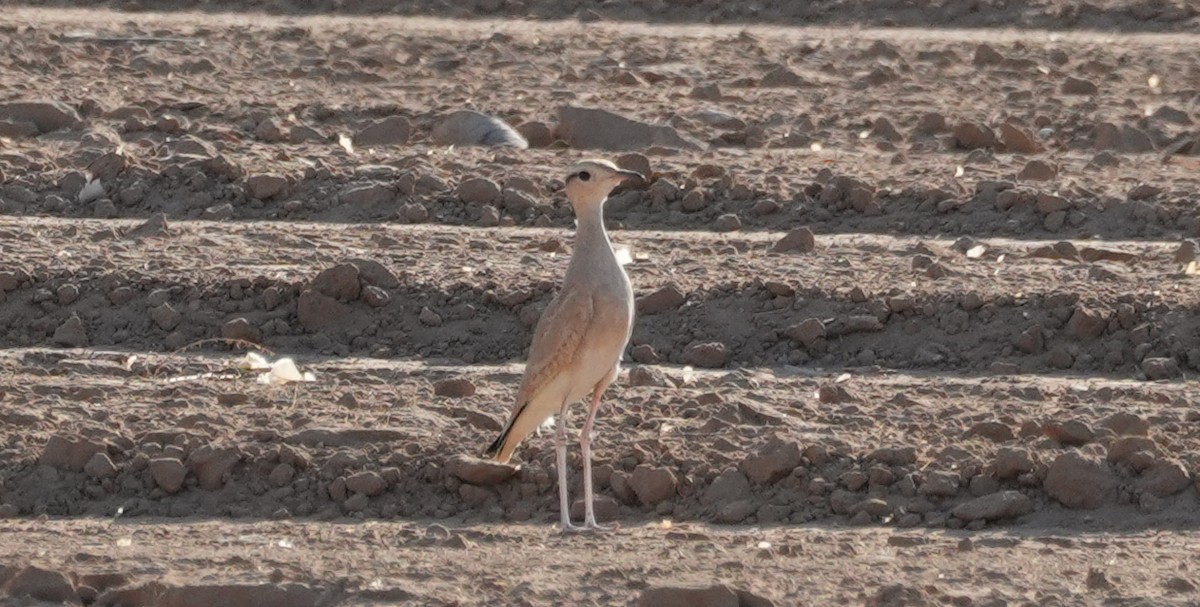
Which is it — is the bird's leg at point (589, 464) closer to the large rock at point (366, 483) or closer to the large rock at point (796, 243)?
the large rock at point (366, 483)

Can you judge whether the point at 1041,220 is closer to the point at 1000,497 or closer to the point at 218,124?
the point at 1000,497

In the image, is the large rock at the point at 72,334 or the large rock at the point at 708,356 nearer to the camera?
the large rock at the point at 708,356

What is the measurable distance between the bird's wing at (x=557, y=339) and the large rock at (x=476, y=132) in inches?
194

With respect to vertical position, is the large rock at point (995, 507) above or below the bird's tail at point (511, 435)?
below

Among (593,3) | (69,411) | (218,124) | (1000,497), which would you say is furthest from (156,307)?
(593,3)

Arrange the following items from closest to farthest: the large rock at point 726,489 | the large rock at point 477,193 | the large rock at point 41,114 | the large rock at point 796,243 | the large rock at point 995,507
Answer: the large rock at point 995,507
the large rock at point 726,489
the large rock at point 796,243
the large rock at point 477,193
the large rock at point 41,114

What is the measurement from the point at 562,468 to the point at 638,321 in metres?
2.29

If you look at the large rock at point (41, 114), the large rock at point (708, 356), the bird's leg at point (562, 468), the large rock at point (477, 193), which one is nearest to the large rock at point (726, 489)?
the bird's leg at point (562, 468)

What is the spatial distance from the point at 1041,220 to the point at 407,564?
511 centimetres

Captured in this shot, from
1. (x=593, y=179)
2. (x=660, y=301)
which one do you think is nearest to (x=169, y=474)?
(x=593, y=179)

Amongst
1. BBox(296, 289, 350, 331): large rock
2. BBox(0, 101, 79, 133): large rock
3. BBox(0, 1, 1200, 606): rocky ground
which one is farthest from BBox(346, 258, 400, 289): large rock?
BBox(0, 101, 79, 133): large rock

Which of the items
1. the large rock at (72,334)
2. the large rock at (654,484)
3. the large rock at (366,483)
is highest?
the large rock at (654,484)

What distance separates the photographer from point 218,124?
42.8 feet

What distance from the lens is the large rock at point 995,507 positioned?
7555 mm
